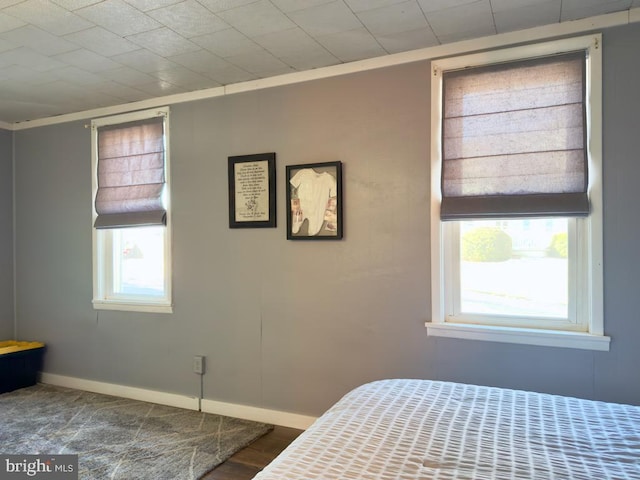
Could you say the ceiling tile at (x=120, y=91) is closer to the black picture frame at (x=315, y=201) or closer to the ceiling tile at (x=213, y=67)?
the ceiling tile at (x=213, y=67)

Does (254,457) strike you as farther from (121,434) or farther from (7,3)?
(7,3)

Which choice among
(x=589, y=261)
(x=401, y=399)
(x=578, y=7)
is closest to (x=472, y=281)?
(x=589, y=261)

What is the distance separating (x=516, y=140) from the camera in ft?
7.59

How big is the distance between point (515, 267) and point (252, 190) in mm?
1737

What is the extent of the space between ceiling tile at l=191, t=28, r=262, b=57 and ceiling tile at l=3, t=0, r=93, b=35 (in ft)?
1.85

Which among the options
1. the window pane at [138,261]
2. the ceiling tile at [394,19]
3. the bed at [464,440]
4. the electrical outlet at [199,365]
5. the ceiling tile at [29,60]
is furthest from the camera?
the window pane at [138,261]

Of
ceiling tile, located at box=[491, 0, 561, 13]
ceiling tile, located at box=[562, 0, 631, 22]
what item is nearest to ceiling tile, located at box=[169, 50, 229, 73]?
ceiling tile, located at box=[491, 0, 561, 13]

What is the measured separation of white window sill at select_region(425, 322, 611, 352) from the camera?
2.17m

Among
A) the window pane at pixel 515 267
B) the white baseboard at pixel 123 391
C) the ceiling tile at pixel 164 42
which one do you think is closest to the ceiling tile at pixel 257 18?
the ceiling tile at pixel 164 42

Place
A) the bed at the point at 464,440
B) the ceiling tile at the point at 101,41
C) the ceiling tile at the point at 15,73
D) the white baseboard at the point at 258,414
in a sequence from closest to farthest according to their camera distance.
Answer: the bed at the point at 464,440 < the ceiling tile at the point at 101,41 < the ceiling tile at the point at 15,73 < the white baseboard at the point at 258,414

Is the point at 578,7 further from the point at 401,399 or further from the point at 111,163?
the point at 111,163

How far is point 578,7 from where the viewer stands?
205 cm

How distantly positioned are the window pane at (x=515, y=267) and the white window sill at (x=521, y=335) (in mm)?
113

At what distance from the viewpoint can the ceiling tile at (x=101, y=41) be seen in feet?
7.43
